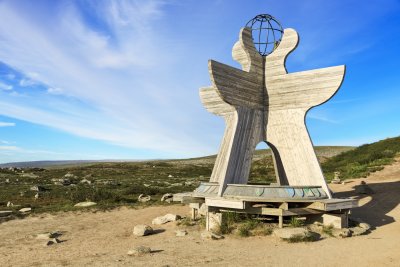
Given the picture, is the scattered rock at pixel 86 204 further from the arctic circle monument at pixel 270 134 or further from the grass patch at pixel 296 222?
the grass patch at pixel 296 222

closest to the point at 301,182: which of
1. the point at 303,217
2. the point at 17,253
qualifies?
the point at 303,217

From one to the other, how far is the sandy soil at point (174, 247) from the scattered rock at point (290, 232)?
0.21m

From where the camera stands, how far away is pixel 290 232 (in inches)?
449

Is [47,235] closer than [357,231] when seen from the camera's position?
No

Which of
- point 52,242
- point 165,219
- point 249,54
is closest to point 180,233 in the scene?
point 165,219

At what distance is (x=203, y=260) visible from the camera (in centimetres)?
949

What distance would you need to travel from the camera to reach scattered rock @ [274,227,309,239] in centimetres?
1131

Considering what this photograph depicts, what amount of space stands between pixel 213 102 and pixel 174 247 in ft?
26.6

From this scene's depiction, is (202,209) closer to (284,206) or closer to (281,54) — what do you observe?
(284,206)

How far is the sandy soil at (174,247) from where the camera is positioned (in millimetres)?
9523

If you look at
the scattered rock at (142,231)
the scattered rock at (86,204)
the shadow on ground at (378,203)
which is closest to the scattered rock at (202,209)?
the scattered rock at (142,231)

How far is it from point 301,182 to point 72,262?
28.0ft

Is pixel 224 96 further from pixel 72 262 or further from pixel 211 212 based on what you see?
pixel 72 262

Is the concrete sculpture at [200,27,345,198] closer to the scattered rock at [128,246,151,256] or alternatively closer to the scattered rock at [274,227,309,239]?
the scattered rock at [274,227,309,239]
